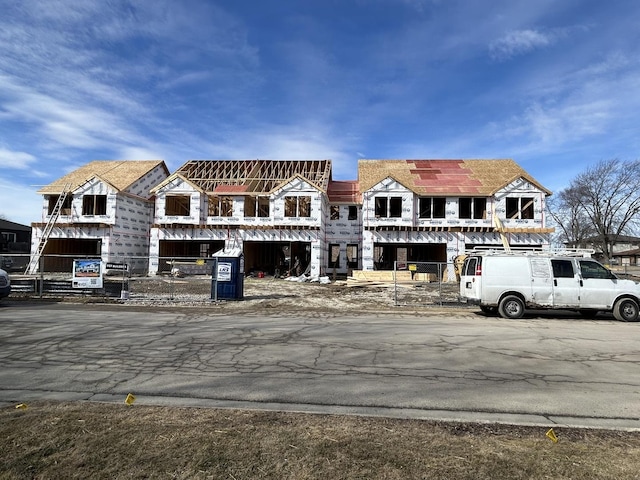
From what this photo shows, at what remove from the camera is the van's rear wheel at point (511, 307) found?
43.6ft

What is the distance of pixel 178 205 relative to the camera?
35906 mm

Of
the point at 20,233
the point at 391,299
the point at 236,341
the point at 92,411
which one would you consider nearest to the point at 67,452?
the point at 92,411

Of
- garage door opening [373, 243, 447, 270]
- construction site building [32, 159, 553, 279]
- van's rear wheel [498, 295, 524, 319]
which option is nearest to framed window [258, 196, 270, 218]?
construction site building [32, 159, 553, 279]

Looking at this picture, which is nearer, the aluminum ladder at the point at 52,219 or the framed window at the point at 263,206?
the aluminum ladder at the point at 52,219

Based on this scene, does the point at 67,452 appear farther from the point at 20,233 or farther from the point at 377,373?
the point at 20,233

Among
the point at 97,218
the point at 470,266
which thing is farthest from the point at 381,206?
the point at 97,218

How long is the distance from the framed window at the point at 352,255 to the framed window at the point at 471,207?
9.16 meters

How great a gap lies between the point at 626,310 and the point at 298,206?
23567 millimetres

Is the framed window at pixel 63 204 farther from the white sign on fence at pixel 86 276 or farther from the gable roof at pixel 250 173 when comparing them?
the white sign on fence at pixel 86 276

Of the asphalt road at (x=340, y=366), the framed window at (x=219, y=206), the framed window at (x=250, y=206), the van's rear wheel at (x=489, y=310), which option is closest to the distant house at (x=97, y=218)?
the framed window at (x=219, y=206)

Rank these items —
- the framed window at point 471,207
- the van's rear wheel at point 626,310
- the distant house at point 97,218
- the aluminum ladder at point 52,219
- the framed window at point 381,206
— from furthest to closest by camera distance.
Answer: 1. the framed window at point 381,206
2. the framed window at point 471,207
3. the distant house at point 97,218
4. the aluminum ladder at point 52,219
5. the van's rear wheel at point 626,310

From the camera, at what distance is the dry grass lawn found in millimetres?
3254

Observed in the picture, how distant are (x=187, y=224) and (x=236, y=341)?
25.7 meters

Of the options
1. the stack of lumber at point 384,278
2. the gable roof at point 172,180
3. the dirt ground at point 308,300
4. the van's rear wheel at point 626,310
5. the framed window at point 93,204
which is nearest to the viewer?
the van's rear wheel at point 626,310
